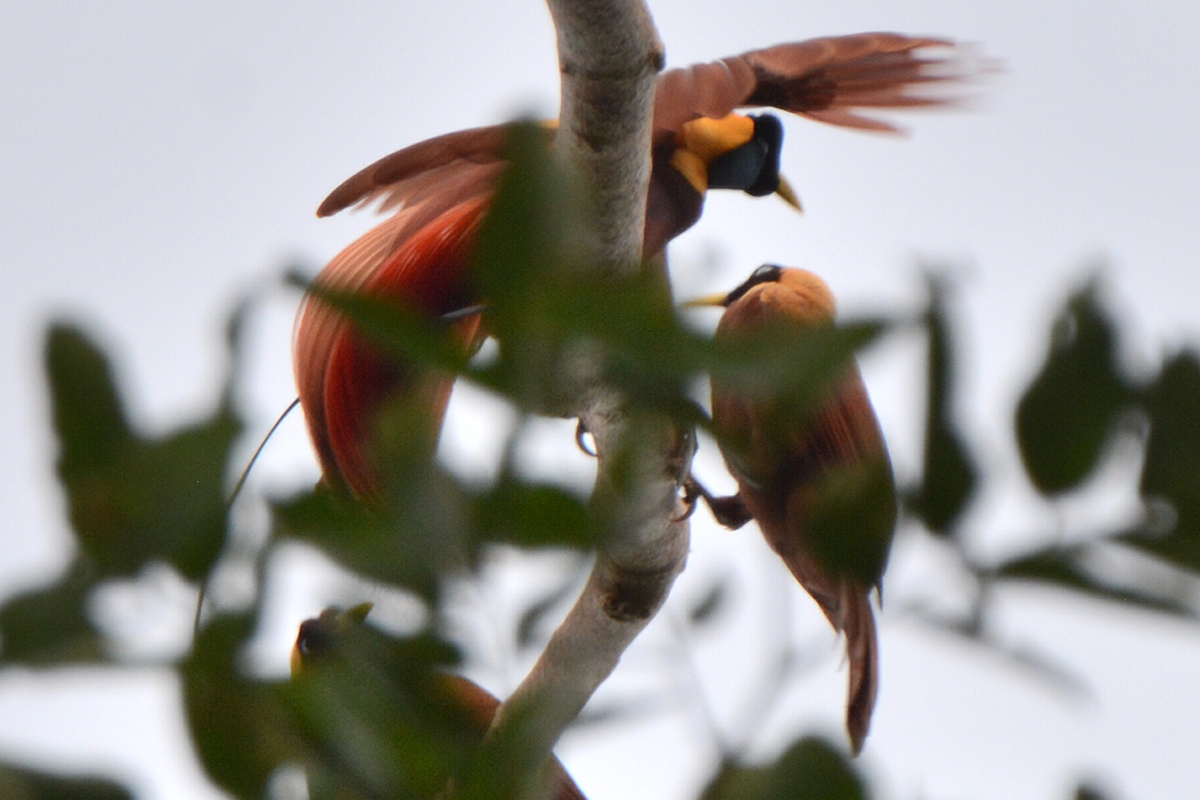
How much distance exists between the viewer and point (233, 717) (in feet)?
1.25

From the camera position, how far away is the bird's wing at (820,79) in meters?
1.53

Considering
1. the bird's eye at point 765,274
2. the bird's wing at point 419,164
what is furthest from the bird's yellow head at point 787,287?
the bird's wing at point 419,164

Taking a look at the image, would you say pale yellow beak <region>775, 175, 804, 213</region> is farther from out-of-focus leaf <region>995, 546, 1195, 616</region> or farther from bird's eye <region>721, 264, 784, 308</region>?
out-of-focus leaf <region>995, 546, 1195, 616</region>

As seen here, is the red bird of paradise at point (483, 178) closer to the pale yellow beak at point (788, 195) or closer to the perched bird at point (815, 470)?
the pale yellow beak at point (788, 195)

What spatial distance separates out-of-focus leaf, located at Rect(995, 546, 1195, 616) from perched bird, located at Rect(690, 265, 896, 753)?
4 centimetres

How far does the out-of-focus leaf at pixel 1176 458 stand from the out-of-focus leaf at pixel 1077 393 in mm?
13

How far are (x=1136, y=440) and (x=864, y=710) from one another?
115cm

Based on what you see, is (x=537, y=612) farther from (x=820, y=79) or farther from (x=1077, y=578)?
(x=820, y=79)

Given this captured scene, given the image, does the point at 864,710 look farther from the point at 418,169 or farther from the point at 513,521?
the point at 513,521

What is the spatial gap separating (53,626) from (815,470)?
1.19 meters

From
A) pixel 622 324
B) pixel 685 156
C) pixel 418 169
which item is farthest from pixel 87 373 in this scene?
pixel 685 156

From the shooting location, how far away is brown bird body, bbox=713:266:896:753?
0.38 meters

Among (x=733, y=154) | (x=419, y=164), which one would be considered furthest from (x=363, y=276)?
(x=733, y=154)

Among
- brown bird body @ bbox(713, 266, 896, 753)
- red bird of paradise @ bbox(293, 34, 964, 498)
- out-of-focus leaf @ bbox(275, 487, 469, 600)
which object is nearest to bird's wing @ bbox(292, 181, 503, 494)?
red bird of paradise @ bbox(293, 34, 964, 498)
